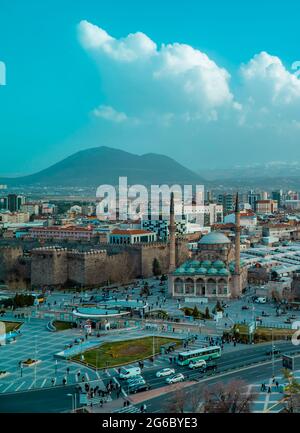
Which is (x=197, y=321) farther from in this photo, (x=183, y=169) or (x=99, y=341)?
(x=183, y=169)

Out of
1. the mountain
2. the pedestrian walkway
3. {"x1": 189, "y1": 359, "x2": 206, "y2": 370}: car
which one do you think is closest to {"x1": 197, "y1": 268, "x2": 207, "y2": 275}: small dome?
{"x1": 189, "y1": 359, "x2": 206, "y2": 370}: car

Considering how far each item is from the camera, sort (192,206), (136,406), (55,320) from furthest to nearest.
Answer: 1. (192,206)
2. (55,320)
3. (136,406)

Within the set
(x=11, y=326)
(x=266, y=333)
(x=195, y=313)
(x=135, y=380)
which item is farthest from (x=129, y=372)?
(x=195, y=313)

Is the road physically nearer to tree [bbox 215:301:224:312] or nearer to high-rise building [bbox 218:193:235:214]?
tree [bbox 215:301:224:312]

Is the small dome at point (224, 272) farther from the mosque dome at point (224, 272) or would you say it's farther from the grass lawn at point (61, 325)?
the grass lawn at point (61, 325)

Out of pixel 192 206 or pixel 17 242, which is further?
pixel 192 206
